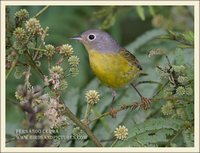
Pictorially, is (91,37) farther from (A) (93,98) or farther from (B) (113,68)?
(A) (93,98)

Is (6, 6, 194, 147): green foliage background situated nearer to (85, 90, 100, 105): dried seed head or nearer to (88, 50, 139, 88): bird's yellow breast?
(88, 50, 139, 88): bird's yellow breast

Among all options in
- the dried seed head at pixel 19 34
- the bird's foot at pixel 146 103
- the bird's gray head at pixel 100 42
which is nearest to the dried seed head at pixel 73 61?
the dried seed head at pixel 19 34

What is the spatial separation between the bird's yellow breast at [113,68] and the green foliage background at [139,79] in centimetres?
15

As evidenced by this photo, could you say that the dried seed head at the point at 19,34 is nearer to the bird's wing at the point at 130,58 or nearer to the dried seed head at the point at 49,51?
the dried seed head at the point at 49,51

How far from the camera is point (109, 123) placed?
3.54 metres

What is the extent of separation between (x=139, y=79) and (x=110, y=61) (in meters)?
0.28

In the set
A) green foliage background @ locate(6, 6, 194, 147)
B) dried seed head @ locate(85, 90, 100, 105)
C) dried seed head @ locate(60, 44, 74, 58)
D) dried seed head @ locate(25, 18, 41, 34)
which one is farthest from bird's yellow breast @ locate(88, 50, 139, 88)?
dried seed head @ locate(25, 18, 41, 34)

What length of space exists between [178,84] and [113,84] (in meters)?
0.55

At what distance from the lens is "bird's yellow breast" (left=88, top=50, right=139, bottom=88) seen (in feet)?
11.5

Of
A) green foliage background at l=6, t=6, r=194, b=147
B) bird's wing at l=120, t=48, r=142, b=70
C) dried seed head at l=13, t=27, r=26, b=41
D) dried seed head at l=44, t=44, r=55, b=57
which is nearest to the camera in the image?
dried seed head at l=13, t=27, r=26, b=41

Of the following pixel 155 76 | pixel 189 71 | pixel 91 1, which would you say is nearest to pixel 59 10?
pixel 91 1

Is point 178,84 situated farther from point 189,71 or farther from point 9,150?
point 9,150

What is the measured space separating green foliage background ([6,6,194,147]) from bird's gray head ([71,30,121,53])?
0.13m

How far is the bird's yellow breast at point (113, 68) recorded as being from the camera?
351cm
